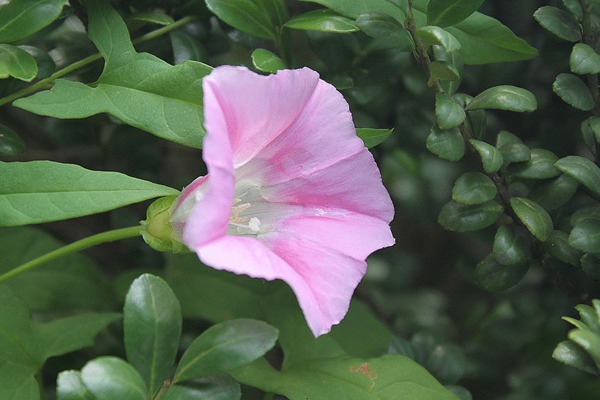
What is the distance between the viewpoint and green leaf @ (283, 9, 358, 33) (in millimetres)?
866

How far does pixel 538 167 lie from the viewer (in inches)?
35.3

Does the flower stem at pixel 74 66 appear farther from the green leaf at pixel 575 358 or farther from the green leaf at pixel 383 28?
the green leaf at pixel 575 358

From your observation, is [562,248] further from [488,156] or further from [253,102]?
[253,102]

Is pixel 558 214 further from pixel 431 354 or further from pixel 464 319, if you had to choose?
pixel 464 319

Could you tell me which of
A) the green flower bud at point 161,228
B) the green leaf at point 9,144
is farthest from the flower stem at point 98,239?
the green leaf at point 9,144

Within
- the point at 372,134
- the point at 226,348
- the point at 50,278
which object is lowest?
the point at 50,278

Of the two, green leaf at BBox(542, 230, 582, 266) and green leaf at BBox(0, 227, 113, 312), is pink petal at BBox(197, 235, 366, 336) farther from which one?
green leaf at BBox(0, 227, 113, 312)

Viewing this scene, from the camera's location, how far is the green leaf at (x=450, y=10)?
33.7 inches

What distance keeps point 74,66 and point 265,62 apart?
0.23m

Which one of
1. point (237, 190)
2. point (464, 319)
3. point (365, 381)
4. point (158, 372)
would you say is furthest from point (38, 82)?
point (464, 319)

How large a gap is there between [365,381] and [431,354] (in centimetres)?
21

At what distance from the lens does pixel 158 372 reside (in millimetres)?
771

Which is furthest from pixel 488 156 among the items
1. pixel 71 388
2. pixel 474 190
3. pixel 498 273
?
pixel 71 388

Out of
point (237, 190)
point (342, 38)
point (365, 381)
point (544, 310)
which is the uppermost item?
point (342, 38)
